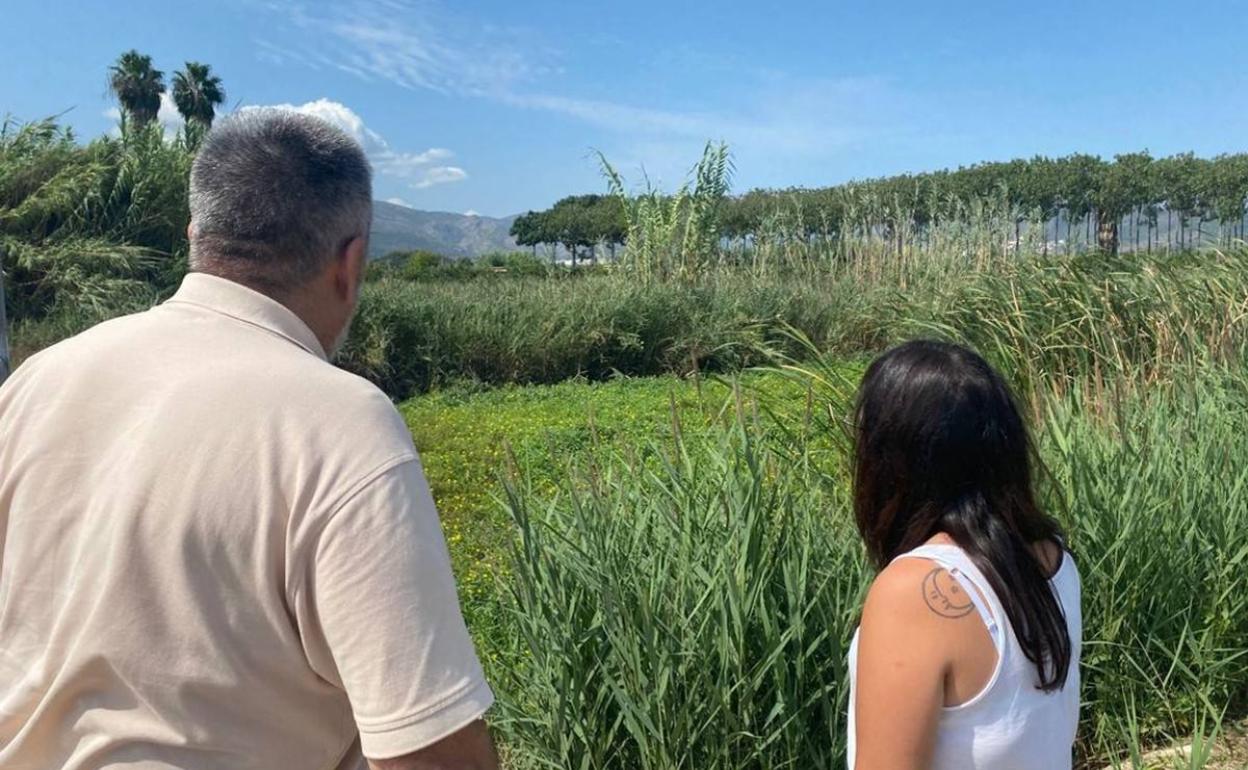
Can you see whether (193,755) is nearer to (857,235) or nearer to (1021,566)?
(1021,566)

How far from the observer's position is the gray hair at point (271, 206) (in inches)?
51.3

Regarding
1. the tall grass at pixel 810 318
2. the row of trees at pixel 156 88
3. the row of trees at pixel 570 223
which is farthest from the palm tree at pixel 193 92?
the tall grass at pixel 810 318

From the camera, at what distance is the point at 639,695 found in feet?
8.21

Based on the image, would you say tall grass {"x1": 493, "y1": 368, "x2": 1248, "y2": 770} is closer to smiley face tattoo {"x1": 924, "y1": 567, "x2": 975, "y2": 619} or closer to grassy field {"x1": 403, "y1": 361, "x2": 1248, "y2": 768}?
grassy field {"x1": 403, "y1": 361, "x2": 1248, "y2": 768}

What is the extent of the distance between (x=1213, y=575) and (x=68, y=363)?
3309 millimetres

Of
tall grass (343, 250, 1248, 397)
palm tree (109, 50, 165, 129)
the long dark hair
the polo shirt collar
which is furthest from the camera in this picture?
palm tree (109, 50, 165, 129)

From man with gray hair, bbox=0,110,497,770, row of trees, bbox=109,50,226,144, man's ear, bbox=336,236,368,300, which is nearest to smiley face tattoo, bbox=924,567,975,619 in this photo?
man with gray hair, bbox=0,110,497,770

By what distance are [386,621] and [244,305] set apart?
45 cm

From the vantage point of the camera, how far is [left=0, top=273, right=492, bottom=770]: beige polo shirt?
1143 mm

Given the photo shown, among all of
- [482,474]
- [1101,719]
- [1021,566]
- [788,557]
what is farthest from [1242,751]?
[482,474]

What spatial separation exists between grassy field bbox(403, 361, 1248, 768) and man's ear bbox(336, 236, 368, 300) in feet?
4.18

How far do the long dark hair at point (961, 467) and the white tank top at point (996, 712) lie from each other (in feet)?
0.13

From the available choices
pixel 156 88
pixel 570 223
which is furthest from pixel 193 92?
pixel 570 223

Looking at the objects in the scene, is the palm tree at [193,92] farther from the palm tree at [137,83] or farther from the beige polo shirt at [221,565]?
the beige polo shirt at [221,565]
